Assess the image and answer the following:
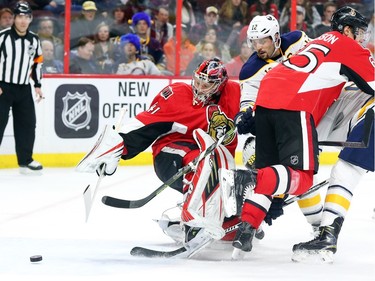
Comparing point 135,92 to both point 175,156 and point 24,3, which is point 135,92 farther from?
point 175,156

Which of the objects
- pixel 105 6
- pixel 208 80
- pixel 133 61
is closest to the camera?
pixel 208 80

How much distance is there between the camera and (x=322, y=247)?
3707 millimetres

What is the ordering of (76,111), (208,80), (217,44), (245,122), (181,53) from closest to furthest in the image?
(245,122) < (208,80) < (76,111) < (181,53) < (217,44)

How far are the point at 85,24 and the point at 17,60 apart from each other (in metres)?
0.72

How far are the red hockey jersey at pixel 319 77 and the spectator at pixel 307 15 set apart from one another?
12.8 ft

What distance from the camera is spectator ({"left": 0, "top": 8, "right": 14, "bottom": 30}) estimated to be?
6.96 meters

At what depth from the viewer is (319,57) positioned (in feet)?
12.4

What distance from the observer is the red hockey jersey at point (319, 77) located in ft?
12.3

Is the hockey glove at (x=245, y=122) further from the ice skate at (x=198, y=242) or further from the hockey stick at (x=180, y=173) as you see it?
the ice skate at (x=198, y=242)

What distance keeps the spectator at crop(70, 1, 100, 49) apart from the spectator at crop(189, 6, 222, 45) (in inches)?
28.5

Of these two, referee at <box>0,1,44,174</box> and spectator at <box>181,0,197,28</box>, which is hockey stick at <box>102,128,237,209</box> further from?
spectator at <box>181,0,197,28</box>

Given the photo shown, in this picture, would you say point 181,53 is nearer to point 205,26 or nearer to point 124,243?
point 205,26

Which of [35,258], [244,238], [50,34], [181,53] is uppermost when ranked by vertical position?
[50,34]

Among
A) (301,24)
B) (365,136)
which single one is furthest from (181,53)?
(365,136)
